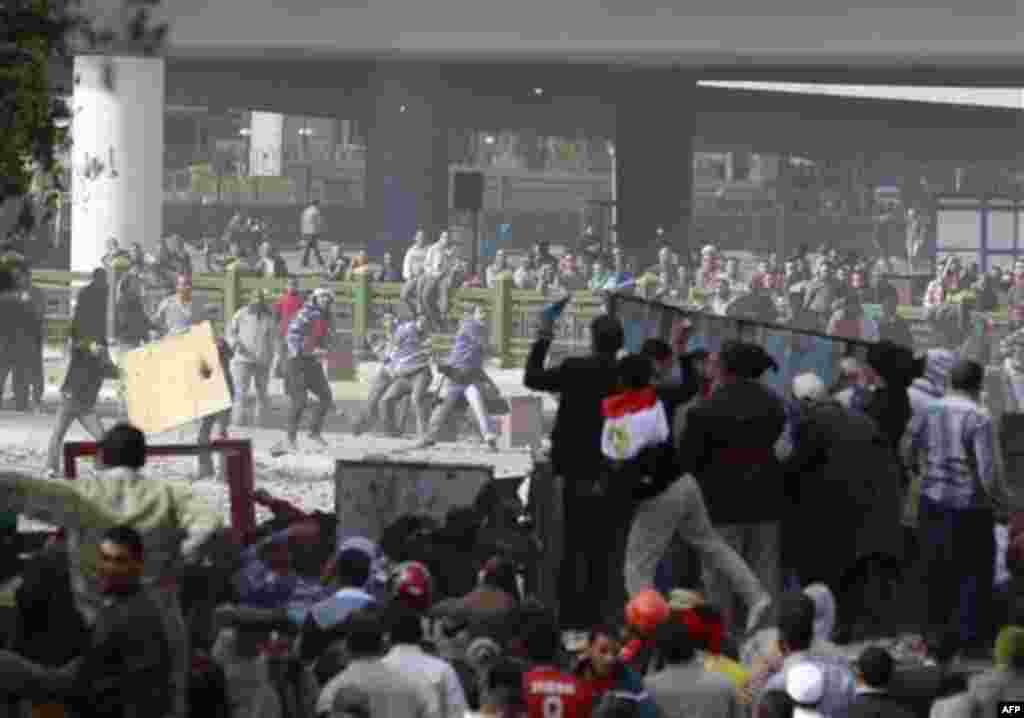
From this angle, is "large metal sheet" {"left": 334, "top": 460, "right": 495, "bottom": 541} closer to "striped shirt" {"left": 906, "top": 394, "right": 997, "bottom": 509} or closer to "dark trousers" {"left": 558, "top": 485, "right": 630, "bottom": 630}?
"dark trousers" {"left": 558, "top": 485, "right": 630, "bottom": 630}

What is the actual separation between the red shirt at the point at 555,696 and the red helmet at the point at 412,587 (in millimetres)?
1763

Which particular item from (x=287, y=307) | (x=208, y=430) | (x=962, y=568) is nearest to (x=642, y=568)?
(x=962, y=568)

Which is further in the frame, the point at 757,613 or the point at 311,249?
the point at 311,249

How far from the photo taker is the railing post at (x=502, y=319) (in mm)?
35625

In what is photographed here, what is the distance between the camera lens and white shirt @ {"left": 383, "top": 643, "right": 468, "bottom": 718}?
956cm

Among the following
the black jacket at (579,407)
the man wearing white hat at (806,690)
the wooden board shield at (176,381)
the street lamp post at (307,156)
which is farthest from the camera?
the street lamp post at (307,156)

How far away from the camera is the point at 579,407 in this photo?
12859 millimetres

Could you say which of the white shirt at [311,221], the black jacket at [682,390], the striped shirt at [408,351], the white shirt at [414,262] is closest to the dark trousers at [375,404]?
the striped shirt at [408,351]

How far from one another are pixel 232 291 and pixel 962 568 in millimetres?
24551

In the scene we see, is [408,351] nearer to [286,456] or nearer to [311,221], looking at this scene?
[286,456]

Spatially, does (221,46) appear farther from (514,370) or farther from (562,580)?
(562,580)

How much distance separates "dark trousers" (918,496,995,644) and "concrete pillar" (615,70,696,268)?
35641 mm

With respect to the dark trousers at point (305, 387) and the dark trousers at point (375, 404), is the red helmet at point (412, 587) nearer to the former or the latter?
the dark trousers at point (305, 387)

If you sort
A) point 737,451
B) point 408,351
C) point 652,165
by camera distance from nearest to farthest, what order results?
1. point 737,451
2. point 408,351
3. point 652,165
